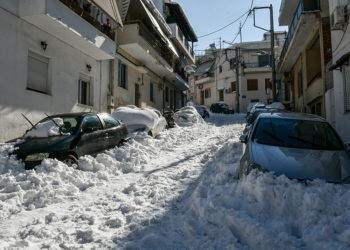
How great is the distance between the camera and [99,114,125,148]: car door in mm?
6652

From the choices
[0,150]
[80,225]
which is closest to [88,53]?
[0,150]

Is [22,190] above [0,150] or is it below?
below

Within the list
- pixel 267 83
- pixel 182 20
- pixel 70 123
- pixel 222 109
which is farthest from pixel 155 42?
pixel 267 83

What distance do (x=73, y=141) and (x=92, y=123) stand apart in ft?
3.53

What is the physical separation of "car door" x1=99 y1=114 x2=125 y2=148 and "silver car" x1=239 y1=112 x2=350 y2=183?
3805 mm

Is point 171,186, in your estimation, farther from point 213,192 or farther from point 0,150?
point 0,150

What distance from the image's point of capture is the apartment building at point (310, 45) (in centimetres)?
1084

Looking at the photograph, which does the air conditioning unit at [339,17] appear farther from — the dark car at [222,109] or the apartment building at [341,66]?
the dark car at [222,109]

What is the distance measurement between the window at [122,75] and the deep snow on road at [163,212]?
9.63 metres

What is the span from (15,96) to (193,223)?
272 inches

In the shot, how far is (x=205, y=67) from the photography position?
46750mm

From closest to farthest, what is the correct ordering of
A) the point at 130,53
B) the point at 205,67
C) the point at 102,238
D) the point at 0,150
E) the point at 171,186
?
the point at 102,238
the point at 171,186
the point at 0,150
the point at 130,53
the point at 205,67

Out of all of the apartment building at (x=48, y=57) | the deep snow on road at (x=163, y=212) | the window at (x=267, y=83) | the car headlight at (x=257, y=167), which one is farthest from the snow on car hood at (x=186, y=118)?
the window at (x=267, y=83)

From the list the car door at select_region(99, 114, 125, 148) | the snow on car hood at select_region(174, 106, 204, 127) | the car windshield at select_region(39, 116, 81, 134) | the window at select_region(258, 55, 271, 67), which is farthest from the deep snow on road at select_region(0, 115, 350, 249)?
the window at select_region(258, 55, 271, 67)
